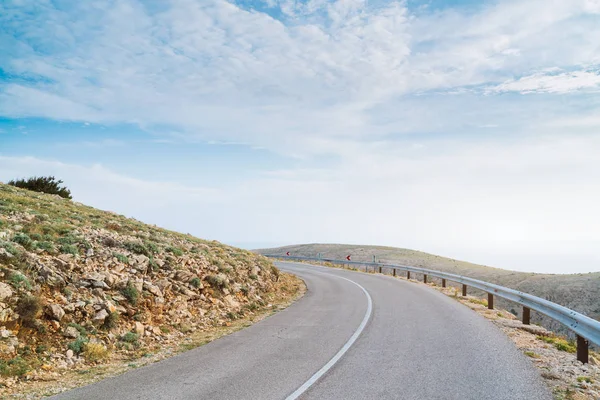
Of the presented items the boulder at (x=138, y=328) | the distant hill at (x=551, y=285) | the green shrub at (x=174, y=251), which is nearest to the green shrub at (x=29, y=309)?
the boulder at (x=138, y=328)

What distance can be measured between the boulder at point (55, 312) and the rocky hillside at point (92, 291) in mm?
21

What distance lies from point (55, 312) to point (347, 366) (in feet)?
22.0

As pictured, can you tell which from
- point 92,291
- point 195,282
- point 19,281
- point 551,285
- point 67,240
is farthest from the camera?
point 551,285

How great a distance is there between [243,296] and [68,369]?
848cm

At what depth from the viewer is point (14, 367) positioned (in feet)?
24.6

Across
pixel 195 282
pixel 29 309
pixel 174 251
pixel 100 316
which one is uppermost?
pixel 174 251

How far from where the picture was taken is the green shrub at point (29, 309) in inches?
344

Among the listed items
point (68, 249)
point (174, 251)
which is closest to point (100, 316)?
point (68, 249)

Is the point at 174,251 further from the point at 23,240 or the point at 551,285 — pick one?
the point at 551,285

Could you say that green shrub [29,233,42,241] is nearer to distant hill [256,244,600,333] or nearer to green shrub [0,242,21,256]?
green shrub [0,242,21,256]

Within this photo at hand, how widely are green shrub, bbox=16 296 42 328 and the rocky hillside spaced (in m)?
0.02

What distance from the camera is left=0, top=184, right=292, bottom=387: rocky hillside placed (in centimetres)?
862

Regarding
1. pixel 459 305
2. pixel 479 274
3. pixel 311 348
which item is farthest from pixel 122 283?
pixel 479 274

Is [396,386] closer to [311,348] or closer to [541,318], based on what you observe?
[311,348]
